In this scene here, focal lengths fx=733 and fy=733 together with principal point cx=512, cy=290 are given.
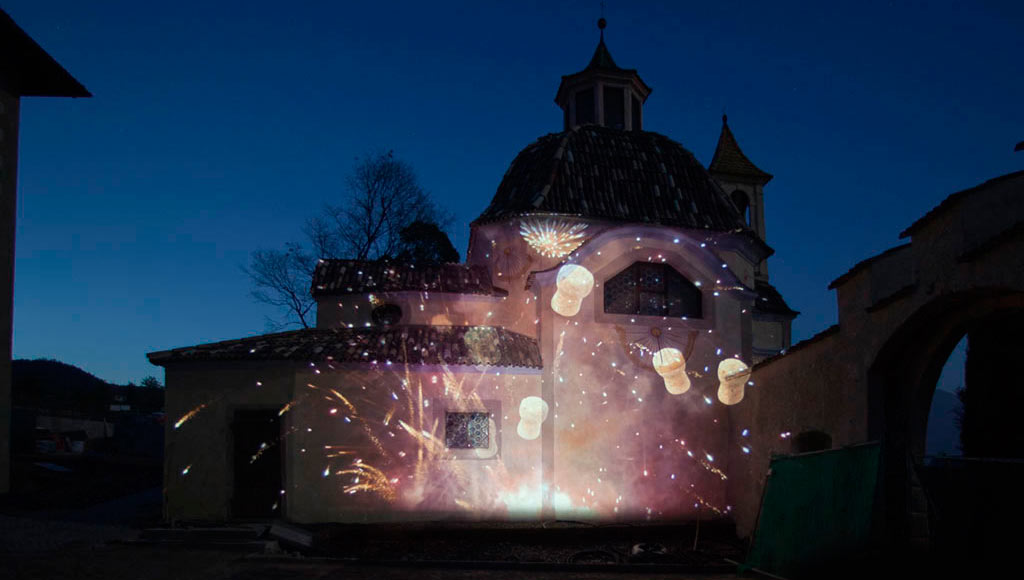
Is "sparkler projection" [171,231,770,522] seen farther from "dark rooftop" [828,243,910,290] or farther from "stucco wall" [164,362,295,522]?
"dark rooftop" [828,243,910,290]

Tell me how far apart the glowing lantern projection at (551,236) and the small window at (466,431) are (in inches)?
155

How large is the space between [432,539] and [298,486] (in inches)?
101

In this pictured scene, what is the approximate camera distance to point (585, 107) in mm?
20266

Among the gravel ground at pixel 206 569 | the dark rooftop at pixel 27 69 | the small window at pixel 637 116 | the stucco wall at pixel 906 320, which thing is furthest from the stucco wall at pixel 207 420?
the small window at pixel 637 116

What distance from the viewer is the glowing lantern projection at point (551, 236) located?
1573 cm

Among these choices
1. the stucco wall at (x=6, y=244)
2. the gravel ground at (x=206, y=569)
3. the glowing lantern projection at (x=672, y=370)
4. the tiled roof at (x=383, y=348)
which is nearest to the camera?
the gravel ground at (x=206, y=569)

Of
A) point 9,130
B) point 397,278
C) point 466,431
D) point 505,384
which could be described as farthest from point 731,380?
point 9,130

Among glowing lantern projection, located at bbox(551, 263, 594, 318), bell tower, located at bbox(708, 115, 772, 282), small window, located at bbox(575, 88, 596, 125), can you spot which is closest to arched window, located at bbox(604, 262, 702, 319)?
glowing lantern projection, located at bbox(551, 263, 594, 318)

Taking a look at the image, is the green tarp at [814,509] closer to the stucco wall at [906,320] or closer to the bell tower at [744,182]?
the stucco wall at [906,320]

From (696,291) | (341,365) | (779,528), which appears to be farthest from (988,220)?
(341,365)

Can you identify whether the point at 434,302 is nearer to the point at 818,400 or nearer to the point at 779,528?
the point at 818,400

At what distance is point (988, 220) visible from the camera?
6820mm

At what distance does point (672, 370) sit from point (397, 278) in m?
6.15

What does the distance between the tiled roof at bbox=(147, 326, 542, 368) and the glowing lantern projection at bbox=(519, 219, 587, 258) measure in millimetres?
2034
